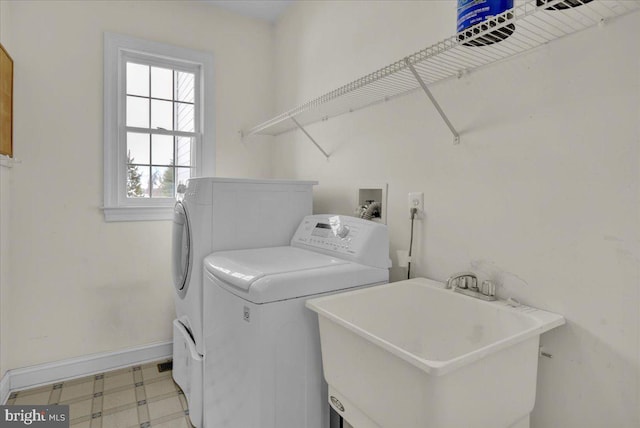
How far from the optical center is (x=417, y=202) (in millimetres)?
1543

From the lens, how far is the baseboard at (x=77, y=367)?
2088 mm

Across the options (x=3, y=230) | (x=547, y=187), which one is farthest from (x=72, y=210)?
(x=547, y=187)

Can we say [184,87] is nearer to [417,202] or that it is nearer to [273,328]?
[417,202]

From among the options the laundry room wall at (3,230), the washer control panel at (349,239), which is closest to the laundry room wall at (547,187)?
the washer control panel at (349,239)

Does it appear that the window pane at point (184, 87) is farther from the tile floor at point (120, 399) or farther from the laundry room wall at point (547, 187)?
the tile floor at point (120, 399)

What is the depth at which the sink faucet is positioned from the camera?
1.18 meters

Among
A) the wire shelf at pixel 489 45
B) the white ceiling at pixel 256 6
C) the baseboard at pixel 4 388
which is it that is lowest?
the baseboard at pixel 4 388

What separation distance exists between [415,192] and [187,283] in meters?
1.29

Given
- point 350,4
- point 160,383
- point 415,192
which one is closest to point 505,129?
point 415,192

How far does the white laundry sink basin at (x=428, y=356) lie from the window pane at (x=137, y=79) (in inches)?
87.5

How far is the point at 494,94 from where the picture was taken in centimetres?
124

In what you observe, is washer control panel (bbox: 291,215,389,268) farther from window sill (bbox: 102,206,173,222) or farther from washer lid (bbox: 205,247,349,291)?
window sill (bbox: 102,206,173,222)

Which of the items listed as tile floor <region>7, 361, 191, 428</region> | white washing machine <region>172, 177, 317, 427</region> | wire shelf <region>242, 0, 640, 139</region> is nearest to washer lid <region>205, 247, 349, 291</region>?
white washing machine <region>172, 177, 317, 427</region>

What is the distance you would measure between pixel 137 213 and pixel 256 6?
1.86 metres
